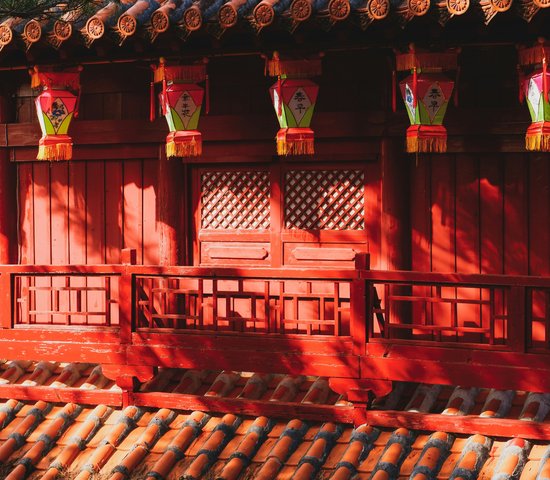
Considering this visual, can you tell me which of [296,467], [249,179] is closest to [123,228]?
[249,179]

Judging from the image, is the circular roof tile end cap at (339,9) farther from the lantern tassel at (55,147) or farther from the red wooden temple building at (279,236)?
the lantern tassel at (55,147)

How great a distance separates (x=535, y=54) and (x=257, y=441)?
12.0 ft

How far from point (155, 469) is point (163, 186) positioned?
2897 millimetres

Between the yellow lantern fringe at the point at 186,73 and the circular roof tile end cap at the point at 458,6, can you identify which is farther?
the yellow lantern fringe at the point at 186,73

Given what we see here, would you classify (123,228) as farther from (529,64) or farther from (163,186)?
(529,64)

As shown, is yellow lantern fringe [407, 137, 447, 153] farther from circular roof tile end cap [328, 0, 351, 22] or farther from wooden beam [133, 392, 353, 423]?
wooden beam [133, 392, 353, 423]

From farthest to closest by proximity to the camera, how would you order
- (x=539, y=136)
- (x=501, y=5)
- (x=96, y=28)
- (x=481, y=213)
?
(x=481, y=213) → (x=96, y=28) → (x=539, y=136) → (x=501, y=5)

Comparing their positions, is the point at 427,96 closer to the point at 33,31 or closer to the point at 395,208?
the point at 395,208

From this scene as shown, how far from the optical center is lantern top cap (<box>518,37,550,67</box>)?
7.07 metres

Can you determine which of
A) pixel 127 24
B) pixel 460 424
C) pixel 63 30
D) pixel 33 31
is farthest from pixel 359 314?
pixel 33 31

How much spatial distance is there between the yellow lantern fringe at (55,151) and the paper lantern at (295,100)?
2.07 m

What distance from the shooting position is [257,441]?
747cm

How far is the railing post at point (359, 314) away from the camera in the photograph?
7.44 meters

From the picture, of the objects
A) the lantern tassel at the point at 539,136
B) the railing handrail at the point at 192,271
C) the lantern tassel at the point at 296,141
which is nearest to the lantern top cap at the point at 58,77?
the railing handrail at the point at 192,271
